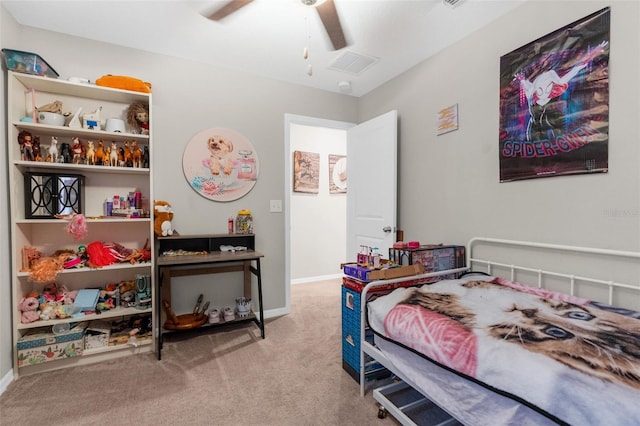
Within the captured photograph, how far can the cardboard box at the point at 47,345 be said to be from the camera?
1.95m

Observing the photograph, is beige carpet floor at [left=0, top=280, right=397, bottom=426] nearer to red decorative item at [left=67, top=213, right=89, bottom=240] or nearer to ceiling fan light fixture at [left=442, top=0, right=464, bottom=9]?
red decorative item at [left=67, top=213, right=89, bottom=240]

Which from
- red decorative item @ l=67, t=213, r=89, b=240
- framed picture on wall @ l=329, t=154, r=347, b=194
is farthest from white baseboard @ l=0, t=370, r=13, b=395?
framed picture on wall @ l=329, t=154, r=347, b=194

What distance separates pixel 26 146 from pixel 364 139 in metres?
2.75

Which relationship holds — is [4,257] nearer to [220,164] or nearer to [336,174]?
[220,164]

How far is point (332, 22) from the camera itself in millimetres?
1688

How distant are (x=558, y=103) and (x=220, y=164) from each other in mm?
2592

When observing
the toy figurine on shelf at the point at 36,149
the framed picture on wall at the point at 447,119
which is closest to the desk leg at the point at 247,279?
the toy figurine on shelf at the point at 36,149

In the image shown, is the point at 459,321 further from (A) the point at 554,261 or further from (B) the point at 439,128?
(B) the point at 439,128

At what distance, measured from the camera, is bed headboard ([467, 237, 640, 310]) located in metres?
1.51

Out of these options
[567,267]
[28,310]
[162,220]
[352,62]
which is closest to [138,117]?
[162,220]

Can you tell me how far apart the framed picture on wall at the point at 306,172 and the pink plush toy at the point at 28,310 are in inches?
119

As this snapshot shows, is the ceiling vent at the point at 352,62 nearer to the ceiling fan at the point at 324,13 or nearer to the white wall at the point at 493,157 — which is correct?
the white wall at the point at 493,157

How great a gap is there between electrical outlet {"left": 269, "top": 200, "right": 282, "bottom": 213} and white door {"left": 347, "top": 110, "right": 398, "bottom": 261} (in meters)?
0.80

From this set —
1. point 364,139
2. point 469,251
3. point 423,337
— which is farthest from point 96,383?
point 364,139
